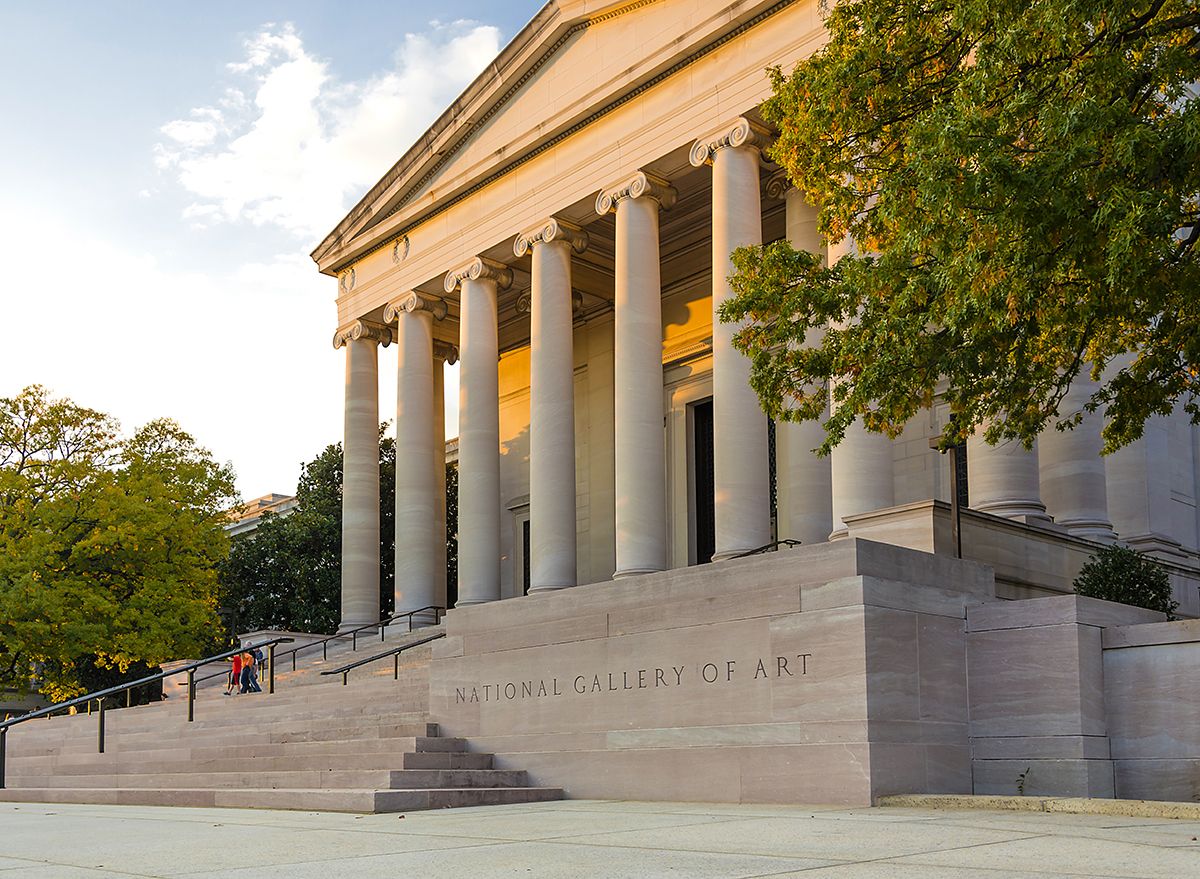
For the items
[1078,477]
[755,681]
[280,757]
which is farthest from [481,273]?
[755,681]

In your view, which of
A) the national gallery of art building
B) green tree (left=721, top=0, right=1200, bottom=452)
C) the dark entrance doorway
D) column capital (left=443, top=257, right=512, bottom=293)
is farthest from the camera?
the dark entrance doorway

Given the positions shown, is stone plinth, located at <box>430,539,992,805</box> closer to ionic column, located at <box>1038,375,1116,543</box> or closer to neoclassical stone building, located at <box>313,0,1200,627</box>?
neoclassical stone building, located at <box>313,0,1200,627</box>

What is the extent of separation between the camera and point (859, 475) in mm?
25484

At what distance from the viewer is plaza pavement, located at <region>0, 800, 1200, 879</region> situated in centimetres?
821

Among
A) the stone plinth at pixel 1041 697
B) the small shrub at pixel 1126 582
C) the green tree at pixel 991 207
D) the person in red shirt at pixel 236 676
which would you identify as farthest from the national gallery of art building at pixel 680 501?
the person in red shirt at pixel 236 676

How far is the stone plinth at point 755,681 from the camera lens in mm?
15086

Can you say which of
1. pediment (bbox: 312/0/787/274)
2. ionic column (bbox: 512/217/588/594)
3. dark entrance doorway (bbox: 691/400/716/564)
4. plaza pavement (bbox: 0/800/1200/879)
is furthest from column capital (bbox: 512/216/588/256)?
plaza pavement (bbox: 0/800/1200/879)

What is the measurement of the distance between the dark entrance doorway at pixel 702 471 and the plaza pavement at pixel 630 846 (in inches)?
976

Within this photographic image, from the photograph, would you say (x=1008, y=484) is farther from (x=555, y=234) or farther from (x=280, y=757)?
(x=555, y=234)

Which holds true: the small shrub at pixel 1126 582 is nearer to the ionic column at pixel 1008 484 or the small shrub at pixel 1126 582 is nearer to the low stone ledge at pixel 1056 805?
the ionic column at pixel 1008 484

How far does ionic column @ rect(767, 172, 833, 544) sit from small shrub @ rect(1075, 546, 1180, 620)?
A: 953 centimetres

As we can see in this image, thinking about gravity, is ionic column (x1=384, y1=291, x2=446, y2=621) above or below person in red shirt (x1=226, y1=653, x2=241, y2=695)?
above

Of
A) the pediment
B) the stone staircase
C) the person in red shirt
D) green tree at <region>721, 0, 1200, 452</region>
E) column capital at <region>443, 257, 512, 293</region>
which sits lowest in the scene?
the stone staircase

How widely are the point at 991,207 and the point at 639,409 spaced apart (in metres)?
17.4
